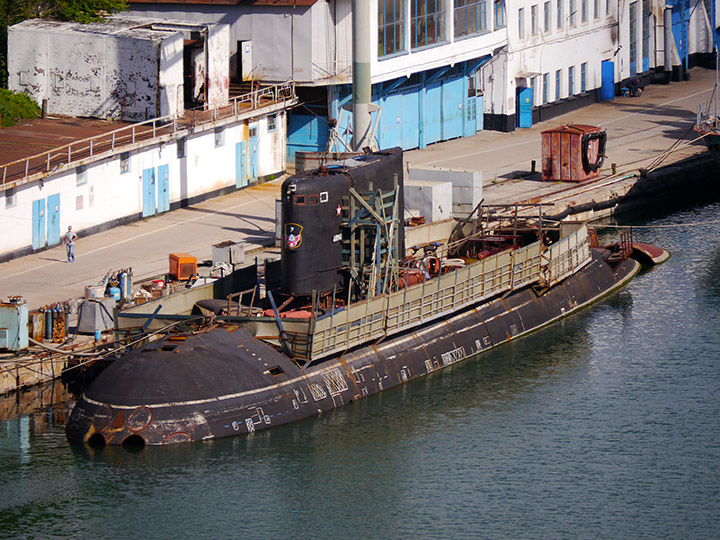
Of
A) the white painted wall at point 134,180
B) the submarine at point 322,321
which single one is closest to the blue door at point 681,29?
the white painted wall at point 134,180

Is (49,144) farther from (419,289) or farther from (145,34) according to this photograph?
(419,289)

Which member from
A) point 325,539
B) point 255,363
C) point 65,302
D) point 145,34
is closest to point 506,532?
point 325,539

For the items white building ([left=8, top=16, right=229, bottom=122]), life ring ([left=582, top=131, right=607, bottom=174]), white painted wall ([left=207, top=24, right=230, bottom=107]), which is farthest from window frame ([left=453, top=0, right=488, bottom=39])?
white building ([left=8, top=16, right=229, bottom=122])

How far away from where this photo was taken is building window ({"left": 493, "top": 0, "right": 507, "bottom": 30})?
87.2 metres

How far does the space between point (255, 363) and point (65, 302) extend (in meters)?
12.2

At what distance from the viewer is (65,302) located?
51.8 meters

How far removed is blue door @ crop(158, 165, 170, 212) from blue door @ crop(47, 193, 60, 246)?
7.43m

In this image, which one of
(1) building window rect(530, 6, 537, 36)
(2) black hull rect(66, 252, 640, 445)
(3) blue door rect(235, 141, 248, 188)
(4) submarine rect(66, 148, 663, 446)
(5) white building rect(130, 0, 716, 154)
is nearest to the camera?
(2) black hull rect(66, 252, 640, 445)

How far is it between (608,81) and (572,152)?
1104 inches

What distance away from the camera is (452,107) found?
284ft

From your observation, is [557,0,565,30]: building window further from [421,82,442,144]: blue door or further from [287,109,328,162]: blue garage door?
[287,109,328,162]: blue garage door

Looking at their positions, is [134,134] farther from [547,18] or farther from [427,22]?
[547,18]

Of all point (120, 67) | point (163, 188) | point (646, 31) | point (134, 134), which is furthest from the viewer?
point (646, 31)

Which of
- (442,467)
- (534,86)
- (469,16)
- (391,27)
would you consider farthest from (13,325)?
(534,86)
